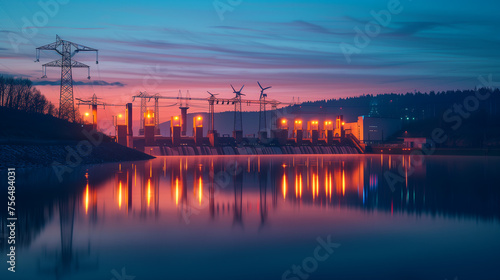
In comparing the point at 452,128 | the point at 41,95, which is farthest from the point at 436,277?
the point at 452,128

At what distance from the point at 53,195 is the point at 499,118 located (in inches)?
5616

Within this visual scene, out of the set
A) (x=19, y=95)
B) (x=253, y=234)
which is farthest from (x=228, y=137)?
(x=253, y=234)

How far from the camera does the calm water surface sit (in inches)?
400

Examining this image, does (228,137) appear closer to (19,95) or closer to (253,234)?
(19,95)

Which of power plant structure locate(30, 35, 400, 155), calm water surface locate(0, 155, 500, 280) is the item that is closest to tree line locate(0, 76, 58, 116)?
power plant structure locate(30, 35, 400, 155)

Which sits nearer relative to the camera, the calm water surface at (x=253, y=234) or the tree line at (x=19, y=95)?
the calm water surface at (x=253, y=234)

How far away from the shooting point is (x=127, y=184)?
2880cm

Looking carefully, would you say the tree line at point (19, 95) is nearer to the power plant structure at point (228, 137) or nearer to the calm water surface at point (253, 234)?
the power plant structure at point (228, 137)

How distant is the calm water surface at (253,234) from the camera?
400 inches

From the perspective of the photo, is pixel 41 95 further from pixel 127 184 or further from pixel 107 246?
pixel 107 246

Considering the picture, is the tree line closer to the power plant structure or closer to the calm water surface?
the power plant structure

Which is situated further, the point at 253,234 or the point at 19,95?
the point at 19,95

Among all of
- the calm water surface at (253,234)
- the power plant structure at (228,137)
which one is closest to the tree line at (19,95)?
the power plant structure at (228,137)

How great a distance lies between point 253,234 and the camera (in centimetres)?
1384
